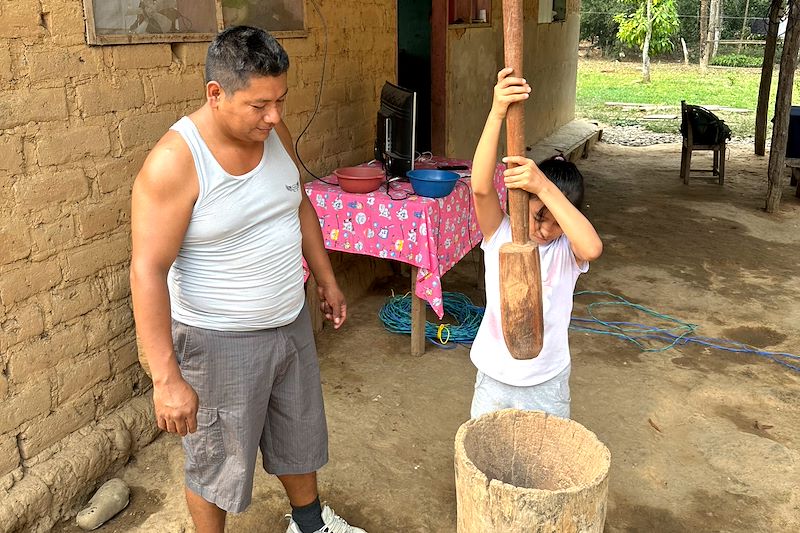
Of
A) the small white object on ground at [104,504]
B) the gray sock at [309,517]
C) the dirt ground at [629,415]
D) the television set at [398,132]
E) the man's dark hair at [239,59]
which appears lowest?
the dirt ground at [629,415]

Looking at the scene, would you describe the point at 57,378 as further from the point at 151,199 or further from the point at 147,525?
the point at 151,199

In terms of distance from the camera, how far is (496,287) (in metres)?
2.12

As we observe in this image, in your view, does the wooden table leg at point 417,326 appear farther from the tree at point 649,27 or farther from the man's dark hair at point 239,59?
the tree at point 649,27

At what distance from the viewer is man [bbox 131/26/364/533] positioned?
171cm

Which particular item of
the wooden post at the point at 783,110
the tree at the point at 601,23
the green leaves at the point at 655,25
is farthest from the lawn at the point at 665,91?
the wooden post at the point at 783,110

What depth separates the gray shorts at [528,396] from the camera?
2139 mm

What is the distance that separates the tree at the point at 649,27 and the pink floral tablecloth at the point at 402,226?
16.8 meters

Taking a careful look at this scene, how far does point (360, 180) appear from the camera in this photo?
3.84 metres

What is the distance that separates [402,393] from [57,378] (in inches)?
64.3

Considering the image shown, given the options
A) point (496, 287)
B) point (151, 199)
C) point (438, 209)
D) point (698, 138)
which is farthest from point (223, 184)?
point (698, 138)

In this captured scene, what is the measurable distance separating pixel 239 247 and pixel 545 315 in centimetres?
90

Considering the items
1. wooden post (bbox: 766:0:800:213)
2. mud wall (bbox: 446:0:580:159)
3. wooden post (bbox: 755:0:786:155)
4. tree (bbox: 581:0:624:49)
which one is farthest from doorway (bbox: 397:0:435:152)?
tree (bbox: 581:0:624:49)

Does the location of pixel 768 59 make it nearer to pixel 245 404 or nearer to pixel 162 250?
pixel 245 404

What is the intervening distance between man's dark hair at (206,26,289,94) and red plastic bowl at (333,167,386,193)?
207 centimetres
